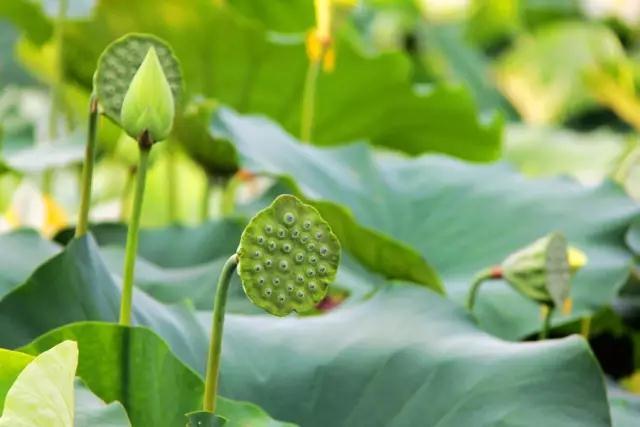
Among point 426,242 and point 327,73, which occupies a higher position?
point 327,73

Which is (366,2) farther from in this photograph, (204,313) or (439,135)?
(204,313)

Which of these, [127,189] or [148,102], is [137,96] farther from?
[127,189]

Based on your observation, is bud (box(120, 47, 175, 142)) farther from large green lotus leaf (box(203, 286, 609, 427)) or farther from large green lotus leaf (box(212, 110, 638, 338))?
large green lotus leaf (box(212, 110, 638, 338))

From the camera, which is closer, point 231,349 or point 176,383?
point 176,383

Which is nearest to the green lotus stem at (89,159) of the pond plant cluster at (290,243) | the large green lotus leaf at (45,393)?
the pond plant cluster at (290,243)

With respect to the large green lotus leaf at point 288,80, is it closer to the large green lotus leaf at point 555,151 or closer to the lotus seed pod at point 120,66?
the large green lotus leaf at point 555,151

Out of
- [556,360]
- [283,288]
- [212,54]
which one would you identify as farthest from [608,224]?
[283,288]
